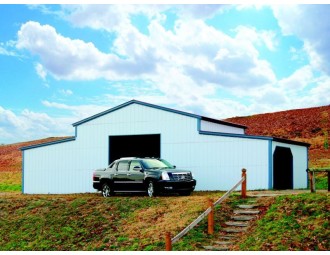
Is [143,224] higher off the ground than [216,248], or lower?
higher

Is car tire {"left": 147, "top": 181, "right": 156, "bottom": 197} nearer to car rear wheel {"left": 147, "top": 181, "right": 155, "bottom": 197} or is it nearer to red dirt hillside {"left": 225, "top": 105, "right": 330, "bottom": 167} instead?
car rear wheel {"left": 147, "top": 181, "right": 155, "bottom": 197}

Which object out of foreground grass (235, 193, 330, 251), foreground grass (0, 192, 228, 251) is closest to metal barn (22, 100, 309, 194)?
foreground grass (0, 192, 228, 251)

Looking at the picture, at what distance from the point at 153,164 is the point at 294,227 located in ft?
33.5

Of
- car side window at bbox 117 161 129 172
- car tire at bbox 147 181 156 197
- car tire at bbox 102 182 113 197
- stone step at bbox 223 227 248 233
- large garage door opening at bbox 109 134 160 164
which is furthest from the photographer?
large garage door opening at bbox 109 134 160 164

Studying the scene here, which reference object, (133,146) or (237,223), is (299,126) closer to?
(133,146)

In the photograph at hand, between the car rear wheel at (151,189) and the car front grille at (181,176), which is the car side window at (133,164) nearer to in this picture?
the car rear wheel at (151,189)

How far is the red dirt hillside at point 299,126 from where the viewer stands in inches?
2319

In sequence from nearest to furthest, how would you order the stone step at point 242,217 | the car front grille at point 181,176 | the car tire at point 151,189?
1. the stone step at point 242,217
2. the car front grille at point 181,176
3. the car tire at point 151,189

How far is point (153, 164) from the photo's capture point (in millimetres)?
26594

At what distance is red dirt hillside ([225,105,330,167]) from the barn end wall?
23.1 metres

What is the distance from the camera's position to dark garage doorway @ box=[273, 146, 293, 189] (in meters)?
30.7

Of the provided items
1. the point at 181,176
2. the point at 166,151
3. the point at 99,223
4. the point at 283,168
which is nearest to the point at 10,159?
the point at 166,151

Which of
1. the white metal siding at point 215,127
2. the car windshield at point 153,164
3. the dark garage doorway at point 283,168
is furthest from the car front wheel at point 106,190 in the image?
the dark garage doorway at point 283,168

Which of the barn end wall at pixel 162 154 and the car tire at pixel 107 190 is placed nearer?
the car tire at pixel 107 190
